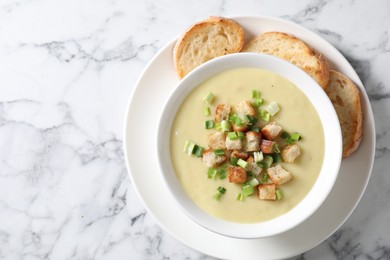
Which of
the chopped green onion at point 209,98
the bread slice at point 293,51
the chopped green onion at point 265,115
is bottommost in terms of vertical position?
the chopped green onion at point 265,115

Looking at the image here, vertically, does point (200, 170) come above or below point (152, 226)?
above

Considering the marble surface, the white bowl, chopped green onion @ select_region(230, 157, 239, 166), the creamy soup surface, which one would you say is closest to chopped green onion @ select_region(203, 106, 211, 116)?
the creamy soup surface

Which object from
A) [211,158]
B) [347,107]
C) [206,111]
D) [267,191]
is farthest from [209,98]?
[347,107]

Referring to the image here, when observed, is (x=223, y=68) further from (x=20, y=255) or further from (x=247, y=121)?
(x=20, y=255)

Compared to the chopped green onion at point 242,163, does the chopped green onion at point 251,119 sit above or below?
above

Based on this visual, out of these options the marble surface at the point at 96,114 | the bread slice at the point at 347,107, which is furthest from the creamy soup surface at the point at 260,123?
the marble surface at the point at 96,114

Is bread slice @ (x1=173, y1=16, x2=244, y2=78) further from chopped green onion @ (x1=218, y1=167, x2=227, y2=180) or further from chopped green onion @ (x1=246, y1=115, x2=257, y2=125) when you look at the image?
chopped green onion @ (x1=218, y1=167, x2=227, y2=180)

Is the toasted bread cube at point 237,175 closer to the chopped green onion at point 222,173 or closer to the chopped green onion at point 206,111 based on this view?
the chopped green onion at point 222,173

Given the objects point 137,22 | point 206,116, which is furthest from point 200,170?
point 137,22
